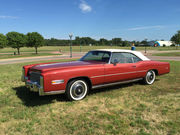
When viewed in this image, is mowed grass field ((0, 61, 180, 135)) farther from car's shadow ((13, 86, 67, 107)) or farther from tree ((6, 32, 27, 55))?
tree ((6, 32, 27, 55))

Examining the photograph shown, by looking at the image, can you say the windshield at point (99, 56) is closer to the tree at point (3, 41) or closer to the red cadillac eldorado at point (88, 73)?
the red cadillac eldorado at point (88, 73)

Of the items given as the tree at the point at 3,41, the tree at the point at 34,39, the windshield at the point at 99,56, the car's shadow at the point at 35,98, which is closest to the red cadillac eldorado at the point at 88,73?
the windshield at the point at 99,56

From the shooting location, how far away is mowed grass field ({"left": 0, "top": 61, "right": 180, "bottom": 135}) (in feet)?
8.41

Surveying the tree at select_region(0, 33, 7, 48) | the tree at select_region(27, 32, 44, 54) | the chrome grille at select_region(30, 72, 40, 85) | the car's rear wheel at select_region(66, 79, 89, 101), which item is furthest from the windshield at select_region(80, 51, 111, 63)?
the tree at select_region(27, 32, 44, 54)

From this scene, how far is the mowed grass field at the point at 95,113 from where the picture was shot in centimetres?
256

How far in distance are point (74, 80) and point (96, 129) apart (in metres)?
1.49

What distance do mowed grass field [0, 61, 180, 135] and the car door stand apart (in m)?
0.50

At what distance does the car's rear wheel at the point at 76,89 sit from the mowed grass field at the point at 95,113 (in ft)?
0.53

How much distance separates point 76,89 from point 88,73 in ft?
1.71

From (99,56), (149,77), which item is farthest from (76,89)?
(149,77)

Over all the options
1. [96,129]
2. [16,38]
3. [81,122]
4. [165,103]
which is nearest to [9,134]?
[81,122]

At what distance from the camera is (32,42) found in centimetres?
2914

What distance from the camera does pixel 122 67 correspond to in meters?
4.45

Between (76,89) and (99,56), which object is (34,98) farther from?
(99,56)
